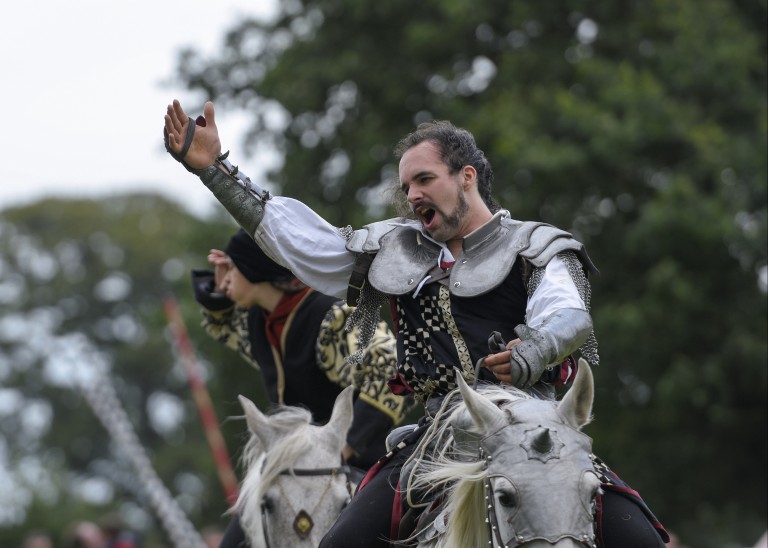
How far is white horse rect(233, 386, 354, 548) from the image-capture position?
6.78m

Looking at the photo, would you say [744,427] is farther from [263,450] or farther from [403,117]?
[263,450]

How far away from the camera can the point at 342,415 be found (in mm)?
7148

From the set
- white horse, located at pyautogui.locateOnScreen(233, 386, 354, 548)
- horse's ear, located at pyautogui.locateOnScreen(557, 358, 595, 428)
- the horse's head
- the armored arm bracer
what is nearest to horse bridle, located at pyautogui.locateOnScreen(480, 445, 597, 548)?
the horse's head

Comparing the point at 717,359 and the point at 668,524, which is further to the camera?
the point at 668,524

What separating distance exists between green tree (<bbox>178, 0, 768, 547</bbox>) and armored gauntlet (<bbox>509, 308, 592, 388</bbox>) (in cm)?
1134

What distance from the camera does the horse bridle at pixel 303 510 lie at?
265 inches

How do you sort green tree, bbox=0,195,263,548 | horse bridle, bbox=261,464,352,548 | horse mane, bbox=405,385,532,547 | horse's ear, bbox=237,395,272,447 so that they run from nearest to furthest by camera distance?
horse mane, bbox=405,385,532,547 < horse bridle, bbox=261,464,352,548 < horse's ear, bbox=237,395,272,447 < green tree, bbox=0,195,263,548

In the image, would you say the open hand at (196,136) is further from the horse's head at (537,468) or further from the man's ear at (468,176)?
the horse's head at (537,468)

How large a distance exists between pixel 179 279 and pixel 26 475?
50.5 feet

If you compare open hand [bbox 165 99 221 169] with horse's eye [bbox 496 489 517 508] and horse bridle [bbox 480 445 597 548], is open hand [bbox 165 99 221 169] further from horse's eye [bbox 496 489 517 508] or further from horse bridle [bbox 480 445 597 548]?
horse's eye [bbox 496 489 517 508]

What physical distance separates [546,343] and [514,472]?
504 millimetres

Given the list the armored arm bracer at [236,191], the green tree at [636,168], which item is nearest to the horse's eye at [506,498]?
Result: the armored arm bracer at [236,191]

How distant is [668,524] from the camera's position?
18734 millimetres

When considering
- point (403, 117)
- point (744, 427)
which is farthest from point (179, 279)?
point (744, 427)
